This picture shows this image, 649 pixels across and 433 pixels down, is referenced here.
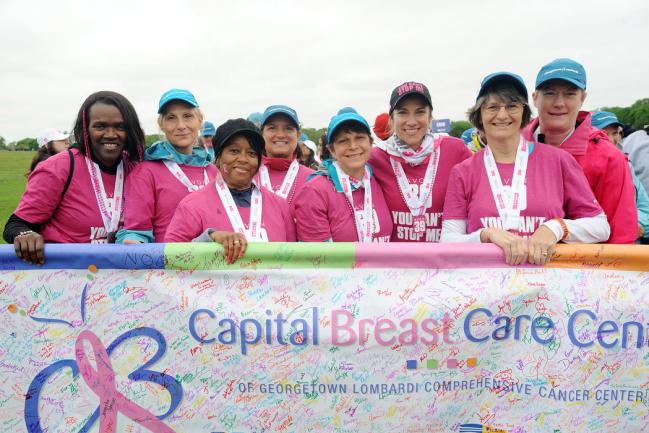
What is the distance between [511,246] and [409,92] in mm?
1498

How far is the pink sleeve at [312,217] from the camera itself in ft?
10.3

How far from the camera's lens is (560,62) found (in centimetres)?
322

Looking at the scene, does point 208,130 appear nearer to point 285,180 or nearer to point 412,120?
point 285,180

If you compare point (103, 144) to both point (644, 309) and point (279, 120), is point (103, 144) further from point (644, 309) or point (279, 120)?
point (644, 309)

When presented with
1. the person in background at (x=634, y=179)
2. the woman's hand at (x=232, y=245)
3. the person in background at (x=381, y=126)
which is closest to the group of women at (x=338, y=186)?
the woman's hand at (x=232, y=245)

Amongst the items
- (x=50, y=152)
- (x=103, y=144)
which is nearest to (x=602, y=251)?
(x=103, y=144)

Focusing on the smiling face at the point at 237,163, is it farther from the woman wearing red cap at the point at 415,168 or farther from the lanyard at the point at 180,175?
the woman wearing red cap at the point at 415,168

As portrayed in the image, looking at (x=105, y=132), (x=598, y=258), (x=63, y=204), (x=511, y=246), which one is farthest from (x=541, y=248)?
(x=63, y=204)

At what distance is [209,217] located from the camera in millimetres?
2820

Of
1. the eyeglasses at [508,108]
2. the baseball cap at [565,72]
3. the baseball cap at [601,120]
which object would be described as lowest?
the eyeglasses at [508,108]

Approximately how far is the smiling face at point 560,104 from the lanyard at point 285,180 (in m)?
1.96

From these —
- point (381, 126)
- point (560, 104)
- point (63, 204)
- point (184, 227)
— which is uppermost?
point (381, 126)

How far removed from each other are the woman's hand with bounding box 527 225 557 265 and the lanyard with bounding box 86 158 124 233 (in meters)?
2.61

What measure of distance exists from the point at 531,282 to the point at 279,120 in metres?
2.47
